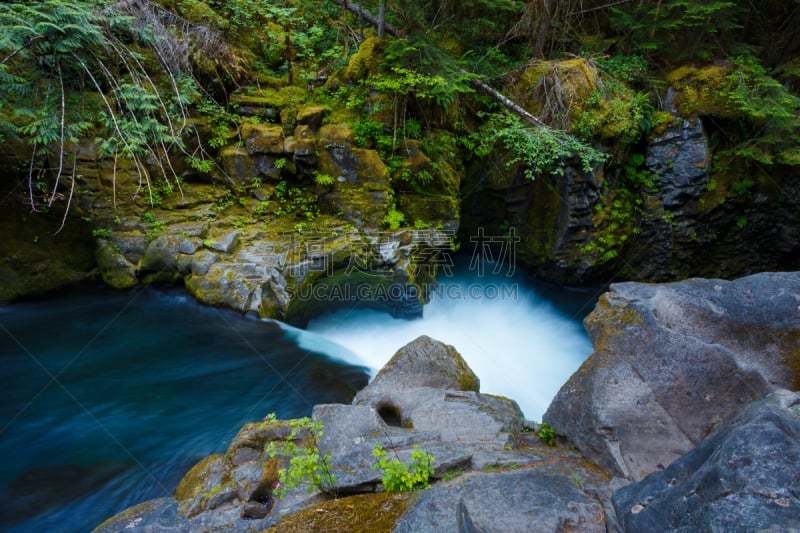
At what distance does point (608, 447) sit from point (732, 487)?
166 cm

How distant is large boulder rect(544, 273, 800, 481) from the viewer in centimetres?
294

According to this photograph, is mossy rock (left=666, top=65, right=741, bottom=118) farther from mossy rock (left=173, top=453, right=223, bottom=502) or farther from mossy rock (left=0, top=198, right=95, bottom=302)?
mossy rock (left=0, top=198, right=95, bottom=302)

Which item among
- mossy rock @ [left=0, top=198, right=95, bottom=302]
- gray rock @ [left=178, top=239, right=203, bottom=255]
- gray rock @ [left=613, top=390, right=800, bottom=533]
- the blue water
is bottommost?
the blue water

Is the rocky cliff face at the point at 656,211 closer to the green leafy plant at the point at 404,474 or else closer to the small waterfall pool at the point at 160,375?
the small waterfall pool at the point at 160,375

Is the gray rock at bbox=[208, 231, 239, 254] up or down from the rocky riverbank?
down

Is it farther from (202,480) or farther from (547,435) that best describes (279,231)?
(547,435)

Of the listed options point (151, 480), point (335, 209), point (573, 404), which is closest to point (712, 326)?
point (573, 404)

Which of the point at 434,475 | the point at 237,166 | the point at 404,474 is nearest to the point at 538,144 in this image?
the point at 237,166

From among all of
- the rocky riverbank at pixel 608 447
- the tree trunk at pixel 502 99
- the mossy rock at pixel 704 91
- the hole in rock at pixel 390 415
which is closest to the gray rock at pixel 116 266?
the rocky riverbank at pixel 608 447

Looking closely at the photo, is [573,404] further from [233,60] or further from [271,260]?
[233,60]

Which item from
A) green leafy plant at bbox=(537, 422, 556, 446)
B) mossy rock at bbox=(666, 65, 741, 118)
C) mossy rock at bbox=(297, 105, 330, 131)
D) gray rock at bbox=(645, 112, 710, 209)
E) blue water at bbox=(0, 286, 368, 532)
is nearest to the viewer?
green leafy plant at bbox=(537, 422, 556, 446)

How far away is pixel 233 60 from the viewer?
8805mm

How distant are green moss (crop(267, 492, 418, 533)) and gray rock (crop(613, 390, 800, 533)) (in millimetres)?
1218

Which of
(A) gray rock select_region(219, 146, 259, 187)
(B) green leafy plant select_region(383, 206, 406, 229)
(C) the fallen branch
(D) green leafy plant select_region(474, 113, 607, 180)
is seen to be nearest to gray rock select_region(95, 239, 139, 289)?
(A) gray rock select_region(219, 146, 259, 187)
